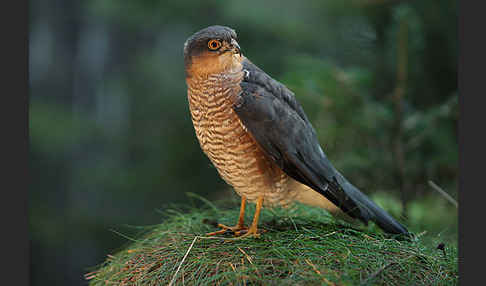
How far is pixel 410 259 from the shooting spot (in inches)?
50.8

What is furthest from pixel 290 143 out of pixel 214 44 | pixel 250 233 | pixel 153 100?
pixel 153 100

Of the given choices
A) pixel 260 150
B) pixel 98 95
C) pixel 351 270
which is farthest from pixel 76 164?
pixel 351 270

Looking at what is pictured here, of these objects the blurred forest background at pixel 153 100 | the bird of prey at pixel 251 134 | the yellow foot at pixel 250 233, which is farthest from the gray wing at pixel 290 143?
the blurred forest background at pixel 153 100

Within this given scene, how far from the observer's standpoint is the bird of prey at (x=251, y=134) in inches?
61.8

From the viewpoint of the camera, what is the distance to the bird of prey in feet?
5.15

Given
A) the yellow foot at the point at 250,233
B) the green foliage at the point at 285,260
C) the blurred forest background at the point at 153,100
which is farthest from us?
the blurred forest background at the point at 153,100

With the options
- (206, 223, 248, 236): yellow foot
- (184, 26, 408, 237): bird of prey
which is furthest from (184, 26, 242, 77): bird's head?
(206, 223, 248, 236): yellow foot

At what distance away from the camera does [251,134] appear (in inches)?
61.4

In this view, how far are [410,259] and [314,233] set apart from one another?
329mm

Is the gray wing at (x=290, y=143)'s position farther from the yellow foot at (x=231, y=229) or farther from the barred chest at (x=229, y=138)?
the yellow foot at (x=231, y=229)

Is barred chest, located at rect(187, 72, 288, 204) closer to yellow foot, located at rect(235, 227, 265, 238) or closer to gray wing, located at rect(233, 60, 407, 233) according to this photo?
gray wing, located at rect(233, 60, 407, 233)

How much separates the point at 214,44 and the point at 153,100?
3.13 meters

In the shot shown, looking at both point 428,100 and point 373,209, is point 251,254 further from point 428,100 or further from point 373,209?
point 428,100

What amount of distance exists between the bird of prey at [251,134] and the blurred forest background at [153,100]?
3.07 feet
